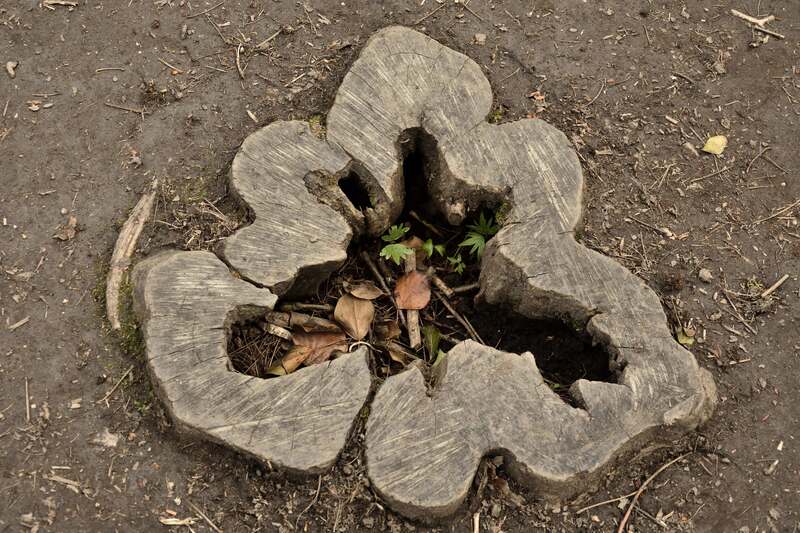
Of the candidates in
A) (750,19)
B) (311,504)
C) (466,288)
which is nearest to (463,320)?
(466,288)

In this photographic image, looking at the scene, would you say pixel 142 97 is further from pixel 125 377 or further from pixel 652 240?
pixel 652 240

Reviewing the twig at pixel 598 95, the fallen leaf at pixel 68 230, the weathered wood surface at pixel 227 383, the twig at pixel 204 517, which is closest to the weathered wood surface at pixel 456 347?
the weathered wood surface at pixel 227 383

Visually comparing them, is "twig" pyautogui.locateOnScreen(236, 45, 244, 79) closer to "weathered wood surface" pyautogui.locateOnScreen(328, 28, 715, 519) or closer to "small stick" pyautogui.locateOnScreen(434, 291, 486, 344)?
"weathered wood surface" pyautogui.locateOnScreen(328, 28, 715, 519)

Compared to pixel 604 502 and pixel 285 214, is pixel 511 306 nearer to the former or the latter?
pixel 604 502

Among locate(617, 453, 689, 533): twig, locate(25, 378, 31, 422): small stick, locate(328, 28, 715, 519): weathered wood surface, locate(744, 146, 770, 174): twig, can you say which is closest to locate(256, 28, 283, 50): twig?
locate(328, 28, 715, 519): weathered wood surface

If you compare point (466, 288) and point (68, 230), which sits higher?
point (68, 230)

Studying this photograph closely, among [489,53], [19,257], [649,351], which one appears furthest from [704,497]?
A: [19,257]
